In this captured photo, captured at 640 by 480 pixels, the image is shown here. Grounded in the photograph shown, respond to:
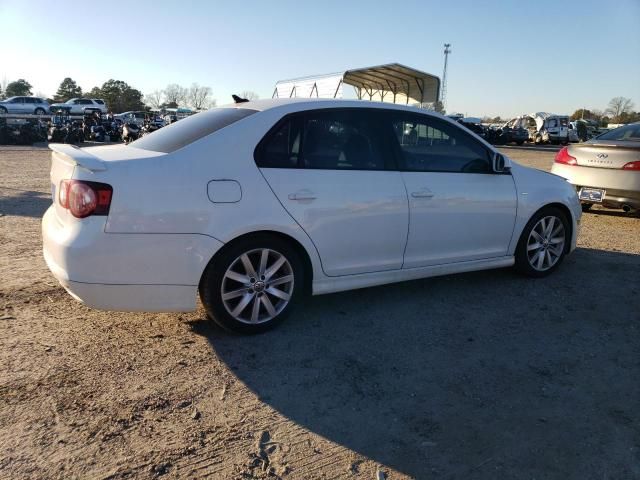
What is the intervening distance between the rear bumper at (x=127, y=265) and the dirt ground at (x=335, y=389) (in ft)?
1.18

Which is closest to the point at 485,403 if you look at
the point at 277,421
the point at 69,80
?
the point at 277,421

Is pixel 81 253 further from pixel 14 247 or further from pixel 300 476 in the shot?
pixel 14 247

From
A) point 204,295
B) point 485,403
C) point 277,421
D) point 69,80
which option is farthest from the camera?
point 69,80

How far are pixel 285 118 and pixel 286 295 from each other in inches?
49.3

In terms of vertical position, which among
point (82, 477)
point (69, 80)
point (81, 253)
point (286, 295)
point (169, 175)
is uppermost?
point (69, 80)

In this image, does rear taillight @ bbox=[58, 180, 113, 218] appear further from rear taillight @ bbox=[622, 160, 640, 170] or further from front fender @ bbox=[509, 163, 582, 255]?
rear taillight @ bbox=[622, 160, 640, 170]

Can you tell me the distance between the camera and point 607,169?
7434 mm

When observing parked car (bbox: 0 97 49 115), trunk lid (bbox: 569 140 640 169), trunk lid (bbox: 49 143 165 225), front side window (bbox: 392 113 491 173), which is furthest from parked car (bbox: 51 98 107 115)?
front side window (bbox: 392 113 491 173)

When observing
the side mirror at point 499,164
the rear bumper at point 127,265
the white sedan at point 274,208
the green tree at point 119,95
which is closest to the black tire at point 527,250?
the white sedan at point 274,208

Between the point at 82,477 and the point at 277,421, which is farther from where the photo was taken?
the point at 277,421

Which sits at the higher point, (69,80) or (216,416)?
(69,80)

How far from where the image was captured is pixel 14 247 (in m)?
5.58

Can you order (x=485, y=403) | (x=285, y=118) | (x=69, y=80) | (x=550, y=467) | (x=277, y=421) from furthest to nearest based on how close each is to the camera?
(x=69, y=80)
(x=285, y=118)
(x=485, y=403)
(x=277, y=421)
(x=550, y=467)

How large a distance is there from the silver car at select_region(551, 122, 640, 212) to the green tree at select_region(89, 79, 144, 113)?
7617 cm
